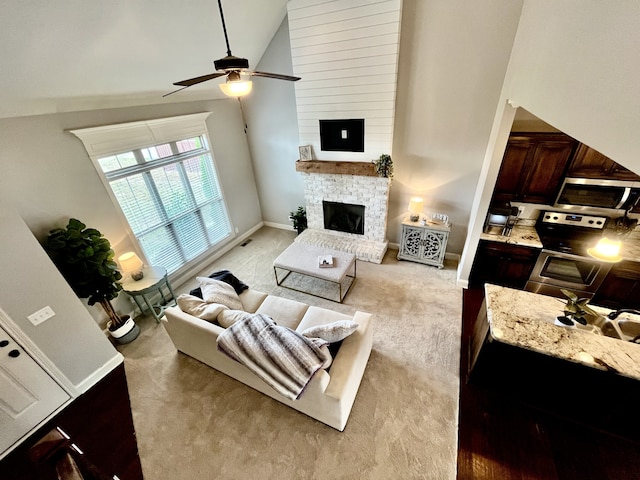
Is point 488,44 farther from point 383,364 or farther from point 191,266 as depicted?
point 191,266

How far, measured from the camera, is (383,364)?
292 cm

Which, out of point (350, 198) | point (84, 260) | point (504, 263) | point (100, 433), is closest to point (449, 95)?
point (350, 198)

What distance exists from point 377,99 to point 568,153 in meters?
2.39

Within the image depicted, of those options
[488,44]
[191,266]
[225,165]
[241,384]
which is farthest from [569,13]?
[191,266]

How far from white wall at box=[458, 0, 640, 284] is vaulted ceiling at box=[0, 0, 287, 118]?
298cm

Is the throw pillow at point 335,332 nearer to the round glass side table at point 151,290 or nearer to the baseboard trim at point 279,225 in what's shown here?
the round glass side table at point 151,290

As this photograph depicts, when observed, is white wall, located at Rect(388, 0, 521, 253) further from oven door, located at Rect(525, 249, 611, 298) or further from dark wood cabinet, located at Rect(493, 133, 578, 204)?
oven door, located at Rect(525, 249, 611, 298)

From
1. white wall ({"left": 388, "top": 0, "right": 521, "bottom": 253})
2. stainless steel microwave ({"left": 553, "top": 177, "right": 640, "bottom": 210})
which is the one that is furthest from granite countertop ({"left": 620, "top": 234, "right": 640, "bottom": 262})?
white wall ({"left": 388, "top": 0, "right": 521, "bottom": 253})

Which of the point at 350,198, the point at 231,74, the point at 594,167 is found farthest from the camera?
the point at 350,198

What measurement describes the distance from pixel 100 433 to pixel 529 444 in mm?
3938

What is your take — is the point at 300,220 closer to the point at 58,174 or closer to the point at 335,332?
the point at 335,332

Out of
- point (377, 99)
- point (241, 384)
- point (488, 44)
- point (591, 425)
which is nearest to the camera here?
point (591, 425)

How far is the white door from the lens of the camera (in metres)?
2.26

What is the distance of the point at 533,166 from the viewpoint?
123 inches
